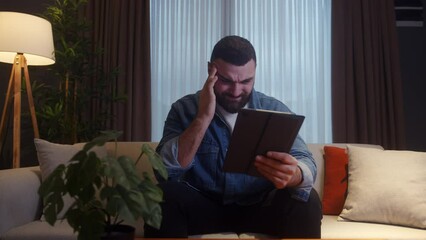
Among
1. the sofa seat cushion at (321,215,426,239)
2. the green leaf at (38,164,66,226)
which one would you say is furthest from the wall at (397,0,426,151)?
the green leaf at (38,164,66,226)

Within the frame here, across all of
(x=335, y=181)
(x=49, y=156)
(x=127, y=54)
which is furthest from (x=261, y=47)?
(x=49, y=156)

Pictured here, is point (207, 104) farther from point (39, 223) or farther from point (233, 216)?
point (39, 223)

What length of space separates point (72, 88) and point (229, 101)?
1360 millimetres

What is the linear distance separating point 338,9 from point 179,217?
83.9 inches

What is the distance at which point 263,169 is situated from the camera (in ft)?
3.89

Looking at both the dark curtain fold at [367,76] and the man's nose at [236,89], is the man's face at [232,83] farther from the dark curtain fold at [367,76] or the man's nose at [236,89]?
the dark curtain fold at [367,76]

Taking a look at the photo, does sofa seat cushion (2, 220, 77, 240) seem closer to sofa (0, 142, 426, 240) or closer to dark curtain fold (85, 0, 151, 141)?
sofa (0, 142, 426, 240)

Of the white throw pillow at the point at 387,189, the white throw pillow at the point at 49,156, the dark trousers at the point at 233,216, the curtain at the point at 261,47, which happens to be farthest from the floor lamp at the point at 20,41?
the white throw pillow at the point at 387,189

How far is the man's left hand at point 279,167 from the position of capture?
45.8 inches

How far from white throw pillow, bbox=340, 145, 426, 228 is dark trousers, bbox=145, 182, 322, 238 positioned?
449 millimetres

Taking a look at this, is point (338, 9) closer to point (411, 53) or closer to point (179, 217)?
point (411, 53)

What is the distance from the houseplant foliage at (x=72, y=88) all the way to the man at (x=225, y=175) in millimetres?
1090

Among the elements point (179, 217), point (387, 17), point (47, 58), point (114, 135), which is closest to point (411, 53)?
point (387, 17)

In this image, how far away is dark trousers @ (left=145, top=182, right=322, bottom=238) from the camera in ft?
3.73
